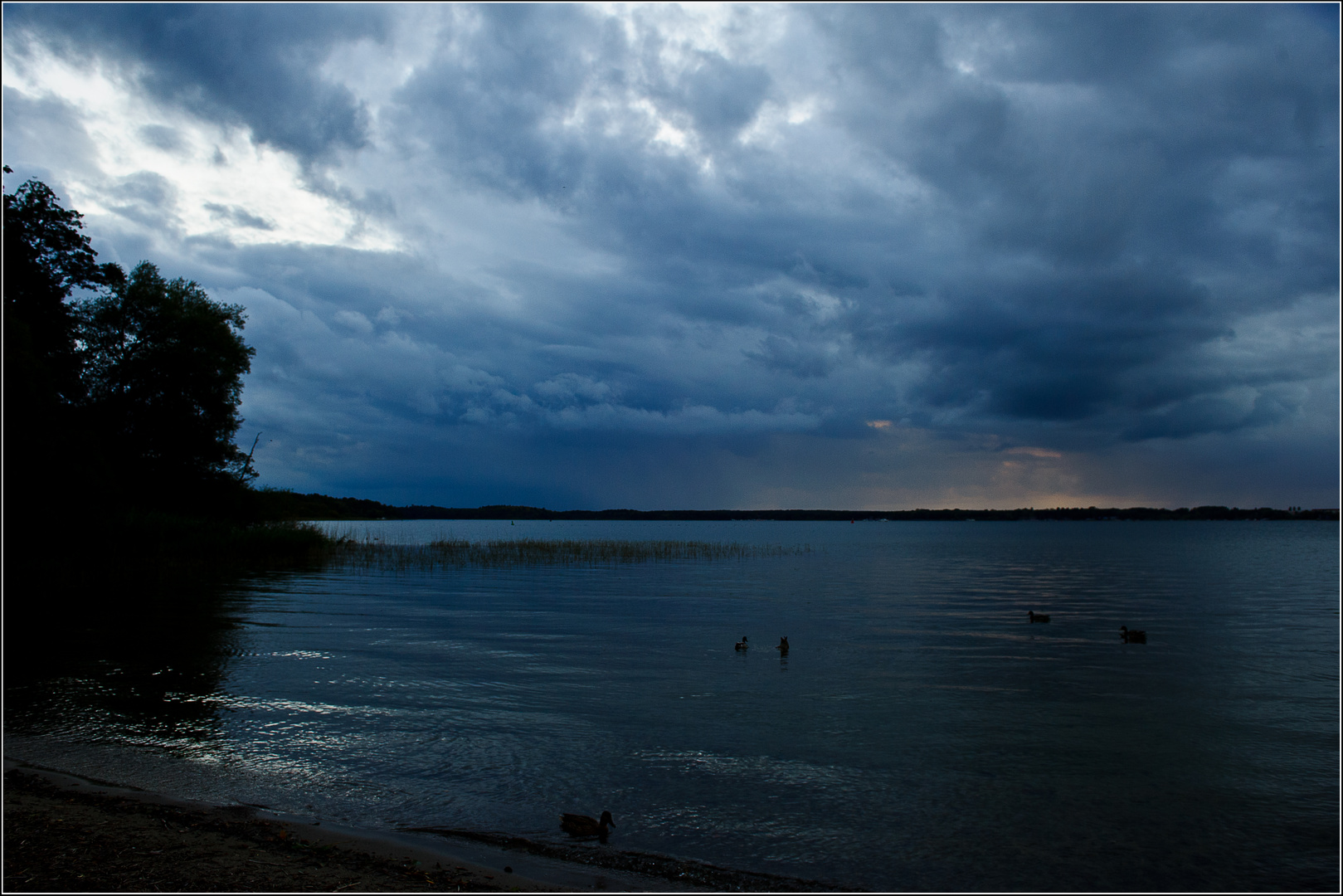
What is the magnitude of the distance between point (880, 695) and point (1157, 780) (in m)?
6.19

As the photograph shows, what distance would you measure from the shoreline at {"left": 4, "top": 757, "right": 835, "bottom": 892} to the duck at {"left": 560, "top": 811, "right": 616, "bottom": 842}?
1.26 ft

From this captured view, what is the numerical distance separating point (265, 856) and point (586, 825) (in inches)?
143

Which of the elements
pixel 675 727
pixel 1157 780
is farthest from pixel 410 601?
pixel 1157 780

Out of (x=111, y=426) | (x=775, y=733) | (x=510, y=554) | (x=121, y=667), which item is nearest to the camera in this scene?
(x=775, y=733)

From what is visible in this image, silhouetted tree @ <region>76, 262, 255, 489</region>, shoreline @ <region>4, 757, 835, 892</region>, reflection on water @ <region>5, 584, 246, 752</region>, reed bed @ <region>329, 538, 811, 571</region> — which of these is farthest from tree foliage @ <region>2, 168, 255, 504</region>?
shoreline @ <region>4, 757, 835, 892</region>

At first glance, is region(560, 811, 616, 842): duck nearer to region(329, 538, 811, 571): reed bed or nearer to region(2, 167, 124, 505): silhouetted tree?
region(2, 167, 124, 505): silhouetted tree

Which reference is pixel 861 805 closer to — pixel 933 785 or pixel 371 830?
pixel 933 785

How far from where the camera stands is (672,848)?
9352mm

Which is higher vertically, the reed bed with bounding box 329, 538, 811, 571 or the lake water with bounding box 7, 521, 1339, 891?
the reed bed with bounding box 329, 538, 811, 571

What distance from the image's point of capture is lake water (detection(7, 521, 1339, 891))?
390 inches

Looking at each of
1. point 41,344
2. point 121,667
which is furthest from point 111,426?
point 121,667

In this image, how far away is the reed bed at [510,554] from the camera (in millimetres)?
53844

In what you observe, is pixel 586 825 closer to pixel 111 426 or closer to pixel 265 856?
pixel 265 856

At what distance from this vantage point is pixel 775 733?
14602 mm
